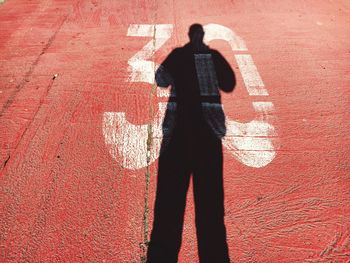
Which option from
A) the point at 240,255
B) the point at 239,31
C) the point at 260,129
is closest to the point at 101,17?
the point at 239,31

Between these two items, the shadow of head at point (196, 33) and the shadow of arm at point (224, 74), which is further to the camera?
the shadow of head at point (196, 33)

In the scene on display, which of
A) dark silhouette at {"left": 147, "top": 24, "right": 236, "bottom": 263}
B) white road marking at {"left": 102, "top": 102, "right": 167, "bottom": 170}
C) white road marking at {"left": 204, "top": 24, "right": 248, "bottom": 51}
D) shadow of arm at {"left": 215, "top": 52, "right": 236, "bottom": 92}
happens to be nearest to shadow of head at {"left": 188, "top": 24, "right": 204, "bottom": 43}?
white road marking at {"left": 204, "top": 24, "right": 248, "bottom": 51}

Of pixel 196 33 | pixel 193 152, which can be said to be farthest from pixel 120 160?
pixel 196 33

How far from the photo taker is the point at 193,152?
3926mm

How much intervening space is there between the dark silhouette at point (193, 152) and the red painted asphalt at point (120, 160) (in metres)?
0.11

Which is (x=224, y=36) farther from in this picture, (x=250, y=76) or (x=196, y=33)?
(x=250, y=76)

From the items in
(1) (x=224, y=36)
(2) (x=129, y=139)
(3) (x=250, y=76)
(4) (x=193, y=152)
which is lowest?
(4) (x=193, y=152)

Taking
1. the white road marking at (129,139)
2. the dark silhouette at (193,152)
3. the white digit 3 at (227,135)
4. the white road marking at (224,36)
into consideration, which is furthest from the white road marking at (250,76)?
the white road marking at (129,139)

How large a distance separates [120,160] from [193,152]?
1.02m

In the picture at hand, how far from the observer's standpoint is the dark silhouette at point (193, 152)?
307 centimetres

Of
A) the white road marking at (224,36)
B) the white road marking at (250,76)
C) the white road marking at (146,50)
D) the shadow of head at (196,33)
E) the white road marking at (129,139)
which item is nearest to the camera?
the white road marking at (129,139)

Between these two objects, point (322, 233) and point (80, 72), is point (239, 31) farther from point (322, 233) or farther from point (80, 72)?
point (322, 233)

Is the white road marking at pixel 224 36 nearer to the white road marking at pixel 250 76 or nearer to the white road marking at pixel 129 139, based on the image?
the white road marking at pixel 250 76

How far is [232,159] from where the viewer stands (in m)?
3.82
